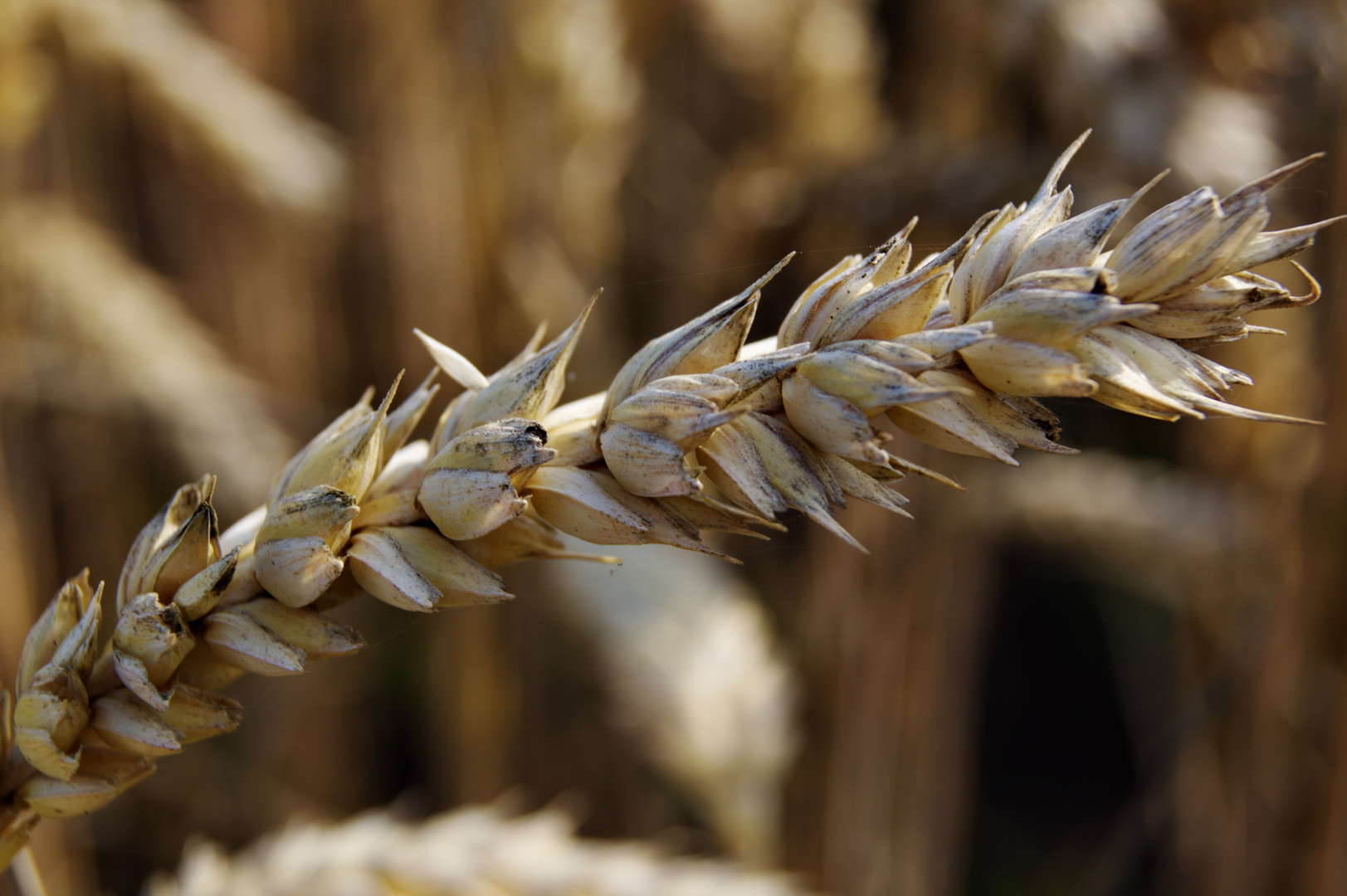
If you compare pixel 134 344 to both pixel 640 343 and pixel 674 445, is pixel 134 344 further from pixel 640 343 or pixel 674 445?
pixel 674 445

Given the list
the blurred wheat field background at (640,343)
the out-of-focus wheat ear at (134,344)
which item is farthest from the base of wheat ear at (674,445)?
the out-of-focus wheat ear at (134,344)

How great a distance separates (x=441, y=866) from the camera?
686mm

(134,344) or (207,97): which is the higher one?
(207,97)

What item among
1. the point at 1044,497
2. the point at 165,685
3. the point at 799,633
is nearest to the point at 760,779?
the point at 799,633

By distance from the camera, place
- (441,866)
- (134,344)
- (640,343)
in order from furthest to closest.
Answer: (640,343) < (134,344) < (441,866)

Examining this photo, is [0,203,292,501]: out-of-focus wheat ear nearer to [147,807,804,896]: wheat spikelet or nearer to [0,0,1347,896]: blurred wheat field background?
[0,0,1347,896]: blurred wheat field background

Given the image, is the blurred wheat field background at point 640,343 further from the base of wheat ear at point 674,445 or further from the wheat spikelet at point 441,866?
the base of wheat ear at point 674,445

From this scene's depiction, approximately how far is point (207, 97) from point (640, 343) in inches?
31.1

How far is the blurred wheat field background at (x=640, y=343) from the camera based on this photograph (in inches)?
→ 45.8

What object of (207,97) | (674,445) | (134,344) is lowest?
(134,344)

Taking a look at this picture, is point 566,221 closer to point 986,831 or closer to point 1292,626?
point 1292,626

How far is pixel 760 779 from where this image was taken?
110 cm

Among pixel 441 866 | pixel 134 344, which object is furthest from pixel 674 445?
pixel 134 344

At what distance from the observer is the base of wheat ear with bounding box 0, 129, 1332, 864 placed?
0.32 m
